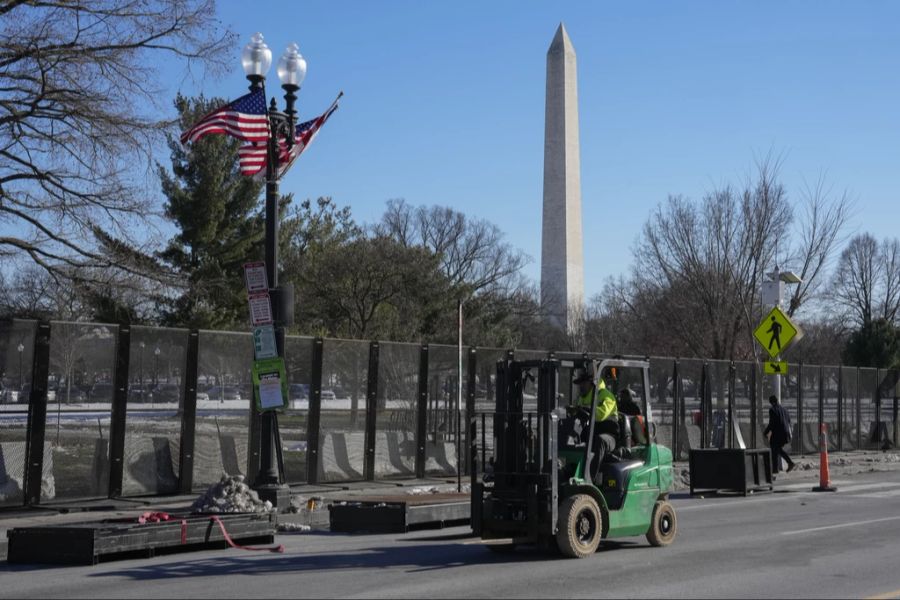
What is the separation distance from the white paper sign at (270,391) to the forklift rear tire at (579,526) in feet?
17.3

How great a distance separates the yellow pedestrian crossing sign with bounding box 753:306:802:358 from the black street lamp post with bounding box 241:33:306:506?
41.8 ft

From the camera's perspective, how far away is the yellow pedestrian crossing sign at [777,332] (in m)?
23.9

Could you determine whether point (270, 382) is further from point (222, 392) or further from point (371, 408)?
point (371, 408)

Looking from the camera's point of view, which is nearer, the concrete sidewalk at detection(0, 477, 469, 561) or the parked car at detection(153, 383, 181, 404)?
the concrete sidewalk at detection(0, 477, 469, 561)

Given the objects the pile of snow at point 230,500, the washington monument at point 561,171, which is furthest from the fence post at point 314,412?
the washington monument at point 561,171

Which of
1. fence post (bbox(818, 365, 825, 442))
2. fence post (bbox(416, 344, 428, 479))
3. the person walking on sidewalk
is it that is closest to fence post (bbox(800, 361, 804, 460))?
fence post (bbox(818, 365, 825, 442))

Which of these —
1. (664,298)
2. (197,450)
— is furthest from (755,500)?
(664,298)

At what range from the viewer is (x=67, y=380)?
15.4m

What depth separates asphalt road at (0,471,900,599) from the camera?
31.8 feet

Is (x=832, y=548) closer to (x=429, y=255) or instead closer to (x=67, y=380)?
(x=67, y=380)

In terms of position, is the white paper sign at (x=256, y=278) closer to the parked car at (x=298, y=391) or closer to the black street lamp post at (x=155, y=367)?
the black street lamp post at (x=155, y=367)

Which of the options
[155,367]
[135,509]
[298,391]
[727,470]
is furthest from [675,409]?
[135,509]

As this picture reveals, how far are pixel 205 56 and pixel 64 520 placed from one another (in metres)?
8.36

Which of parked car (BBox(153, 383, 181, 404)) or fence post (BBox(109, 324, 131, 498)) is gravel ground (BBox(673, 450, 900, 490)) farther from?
fence post (BBox(109, 324, 131, 498))
